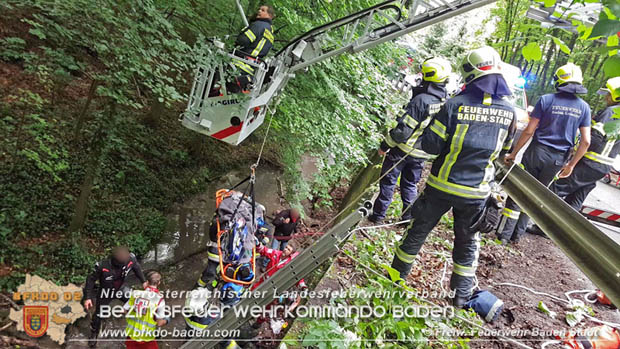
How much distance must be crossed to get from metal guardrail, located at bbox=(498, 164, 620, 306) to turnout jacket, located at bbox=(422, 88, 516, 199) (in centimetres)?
39

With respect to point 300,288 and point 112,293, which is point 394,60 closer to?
point 300,288

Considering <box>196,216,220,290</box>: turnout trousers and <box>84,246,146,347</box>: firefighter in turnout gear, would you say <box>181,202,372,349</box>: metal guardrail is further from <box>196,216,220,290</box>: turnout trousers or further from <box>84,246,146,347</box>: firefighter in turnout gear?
<box>84,246,146,347</box>: firefighter in turnout gear

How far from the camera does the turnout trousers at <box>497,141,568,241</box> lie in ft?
14.0

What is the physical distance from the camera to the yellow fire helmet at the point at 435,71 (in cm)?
423

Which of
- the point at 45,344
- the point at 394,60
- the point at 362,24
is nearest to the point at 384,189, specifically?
the point at 362,24

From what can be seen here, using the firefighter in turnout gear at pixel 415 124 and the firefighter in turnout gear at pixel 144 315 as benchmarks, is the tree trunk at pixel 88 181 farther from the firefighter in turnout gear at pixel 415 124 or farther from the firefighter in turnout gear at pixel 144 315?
the firefighter in turnout gear at pixel 415 124

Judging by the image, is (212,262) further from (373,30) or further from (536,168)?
(536,168)

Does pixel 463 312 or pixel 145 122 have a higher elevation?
pixel 463 312

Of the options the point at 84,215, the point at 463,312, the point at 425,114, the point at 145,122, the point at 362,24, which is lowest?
the point at 84,215

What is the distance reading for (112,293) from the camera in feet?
12.7

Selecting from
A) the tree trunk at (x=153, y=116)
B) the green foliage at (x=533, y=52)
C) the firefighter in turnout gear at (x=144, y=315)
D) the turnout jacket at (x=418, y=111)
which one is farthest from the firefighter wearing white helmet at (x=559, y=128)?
the tree trunk at (x=153, y=116)

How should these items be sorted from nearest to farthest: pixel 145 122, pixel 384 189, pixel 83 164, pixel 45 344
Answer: pixel 45 344 < pixel 384 189 < pixel 83 164 < pixel 145 122

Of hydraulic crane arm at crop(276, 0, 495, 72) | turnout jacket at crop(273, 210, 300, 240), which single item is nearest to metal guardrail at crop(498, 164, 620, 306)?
hydraulic crane arm at crop(276, 0, 495, 72)

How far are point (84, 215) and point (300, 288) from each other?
3.68 meters
